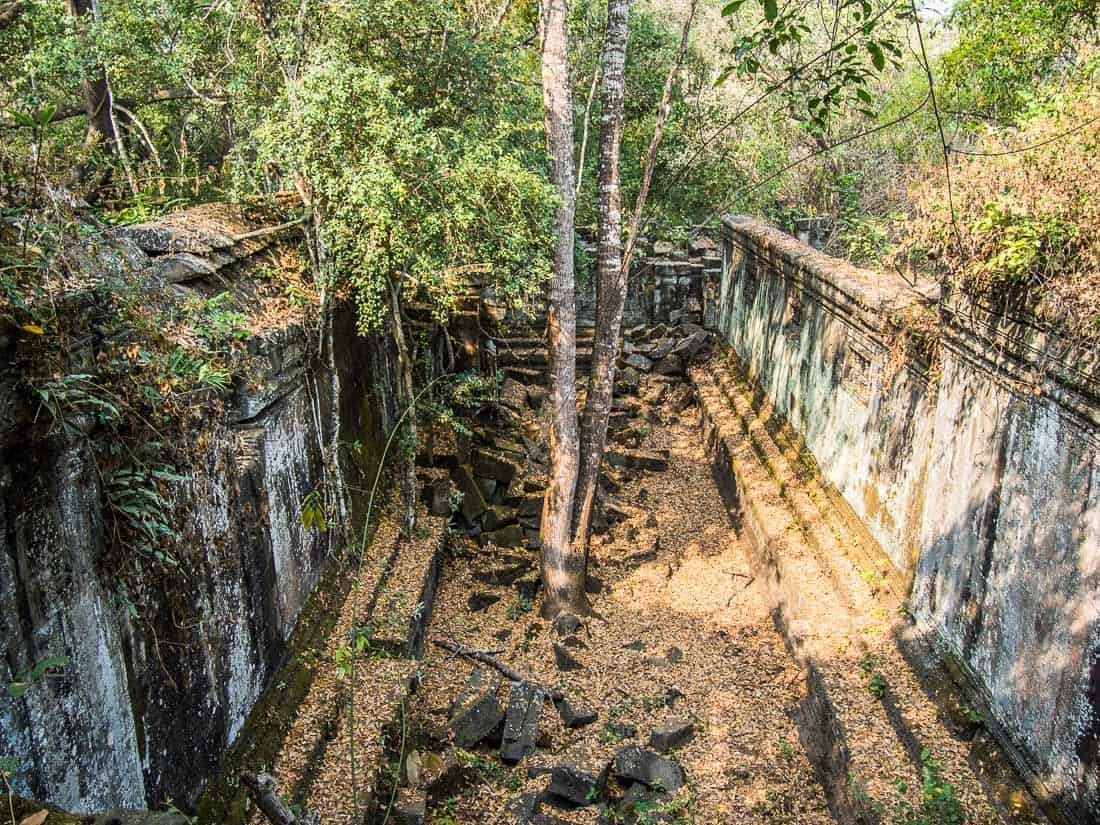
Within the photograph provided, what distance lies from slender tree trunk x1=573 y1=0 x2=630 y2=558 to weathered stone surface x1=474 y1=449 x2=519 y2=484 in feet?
5.80

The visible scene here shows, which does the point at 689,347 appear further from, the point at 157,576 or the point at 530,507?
the point at 157,576

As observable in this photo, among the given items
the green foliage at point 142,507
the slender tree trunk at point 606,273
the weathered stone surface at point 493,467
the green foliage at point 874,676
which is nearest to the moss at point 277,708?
the green foliage at point 142,507

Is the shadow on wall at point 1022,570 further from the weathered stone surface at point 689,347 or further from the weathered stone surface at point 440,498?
the weathered stone surface at point 689,347

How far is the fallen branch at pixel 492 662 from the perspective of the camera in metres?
6.23

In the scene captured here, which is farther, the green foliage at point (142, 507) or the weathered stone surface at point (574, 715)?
the weathered stone surface at point (574, 715)

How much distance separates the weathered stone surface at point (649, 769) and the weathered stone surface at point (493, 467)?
406 centimetres

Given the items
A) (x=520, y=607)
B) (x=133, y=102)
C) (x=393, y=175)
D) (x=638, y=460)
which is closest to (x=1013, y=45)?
(x=393, y=175)

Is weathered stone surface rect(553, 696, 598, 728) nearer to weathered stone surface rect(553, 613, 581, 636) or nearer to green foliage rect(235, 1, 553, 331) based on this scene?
weathered stone surface rect(553, 613, 581, 636)

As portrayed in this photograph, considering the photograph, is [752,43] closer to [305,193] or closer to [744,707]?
[305,193]

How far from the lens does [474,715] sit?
573 cm

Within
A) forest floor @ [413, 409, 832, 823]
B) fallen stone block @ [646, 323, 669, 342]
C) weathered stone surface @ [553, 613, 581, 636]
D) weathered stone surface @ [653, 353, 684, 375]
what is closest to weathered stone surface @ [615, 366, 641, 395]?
weathered stone surface @ [653, 353, 684, 375]

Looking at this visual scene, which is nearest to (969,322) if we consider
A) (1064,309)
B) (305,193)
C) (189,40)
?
(1064,309)

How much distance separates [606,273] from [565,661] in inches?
127

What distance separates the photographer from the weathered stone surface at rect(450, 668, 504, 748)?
5.62m
